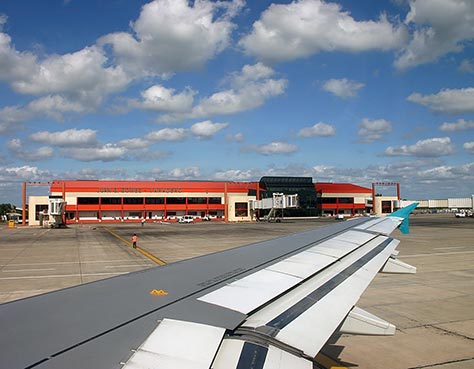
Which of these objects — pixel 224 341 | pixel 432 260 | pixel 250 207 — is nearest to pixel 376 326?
pixel 224 341

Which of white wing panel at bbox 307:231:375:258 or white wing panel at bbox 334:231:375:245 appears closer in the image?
white wing panel at bbox 307:231:375:258

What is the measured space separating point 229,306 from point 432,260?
751 inches

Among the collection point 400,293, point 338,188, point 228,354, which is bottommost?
point 400,293

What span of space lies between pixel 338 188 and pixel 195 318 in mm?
101938

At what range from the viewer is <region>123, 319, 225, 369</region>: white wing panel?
7.56 ft

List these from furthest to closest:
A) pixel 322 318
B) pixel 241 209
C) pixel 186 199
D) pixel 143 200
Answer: pixel 186 199, pixel 241 209, pixel 143 200, pixel 322 318

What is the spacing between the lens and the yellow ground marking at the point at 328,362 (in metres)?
6.31

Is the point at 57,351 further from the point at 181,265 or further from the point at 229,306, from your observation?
the point at 181,265

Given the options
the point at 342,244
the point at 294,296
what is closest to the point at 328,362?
the point at 342,244

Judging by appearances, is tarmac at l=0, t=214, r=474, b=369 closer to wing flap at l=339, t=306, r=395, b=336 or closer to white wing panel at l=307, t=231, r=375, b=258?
white wing panel at l=307, t=231, r=375, b=258

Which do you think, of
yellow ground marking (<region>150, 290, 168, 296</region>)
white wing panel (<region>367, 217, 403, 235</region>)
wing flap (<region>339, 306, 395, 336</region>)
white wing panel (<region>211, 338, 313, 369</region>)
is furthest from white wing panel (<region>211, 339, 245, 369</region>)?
white wing panel (<region>367, 217, 403, 235</region>)

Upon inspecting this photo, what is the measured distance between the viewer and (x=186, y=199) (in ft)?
299

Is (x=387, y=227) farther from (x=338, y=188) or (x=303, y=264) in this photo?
(x=338, y=188)

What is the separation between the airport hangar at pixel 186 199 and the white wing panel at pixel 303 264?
267ft
